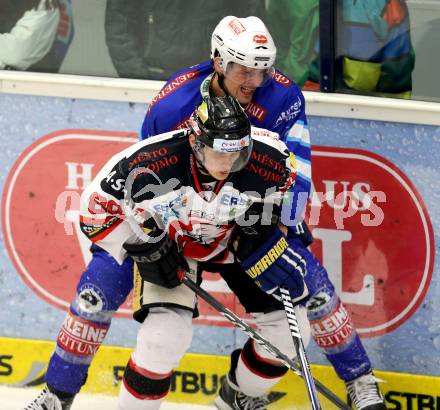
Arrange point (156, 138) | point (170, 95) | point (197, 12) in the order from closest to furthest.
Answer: point (156, 138), point (170, 95), point (197, 12)

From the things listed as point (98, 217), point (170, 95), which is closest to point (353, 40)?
point (170, 95)

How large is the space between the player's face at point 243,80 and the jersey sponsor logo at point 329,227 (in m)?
0.48

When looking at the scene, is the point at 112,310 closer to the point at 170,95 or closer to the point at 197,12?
the point at 170,95

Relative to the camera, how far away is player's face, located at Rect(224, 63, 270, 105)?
13.1 ft

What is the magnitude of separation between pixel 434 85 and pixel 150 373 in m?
1.44

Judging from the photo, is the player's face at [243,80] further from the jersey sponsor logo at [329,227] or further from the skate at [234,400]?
the skate at [234,400]

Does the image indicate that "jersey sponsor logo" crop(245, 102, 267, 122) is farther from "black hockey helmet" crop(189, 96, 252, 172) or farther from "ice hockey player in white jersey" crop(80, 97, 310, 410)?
"black hockey helmet" crop(189, 96, 252, 172)

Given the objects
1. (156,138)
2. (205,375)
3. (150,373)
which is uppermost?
(156,138)

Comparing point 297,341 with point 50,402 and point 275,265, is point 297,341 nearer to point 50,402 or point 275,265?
point 275,265

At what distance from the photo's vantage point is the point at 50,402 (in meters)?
4.26

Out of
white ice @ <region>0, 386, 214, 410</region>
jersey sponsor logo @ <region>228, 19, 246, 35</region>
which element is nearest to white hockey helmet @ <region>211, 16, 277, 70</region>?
jersey sponsor logo @ <region>228, 19, 246, 35</region>

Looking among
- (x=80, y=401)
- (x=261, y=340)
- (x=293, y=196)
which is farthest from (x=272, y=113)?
(x=80, y=401)

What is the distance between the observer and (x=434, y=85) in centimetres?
430

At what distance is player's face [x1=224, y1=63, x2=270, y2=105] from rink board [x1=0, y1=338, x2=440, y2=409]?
114 centimetres
